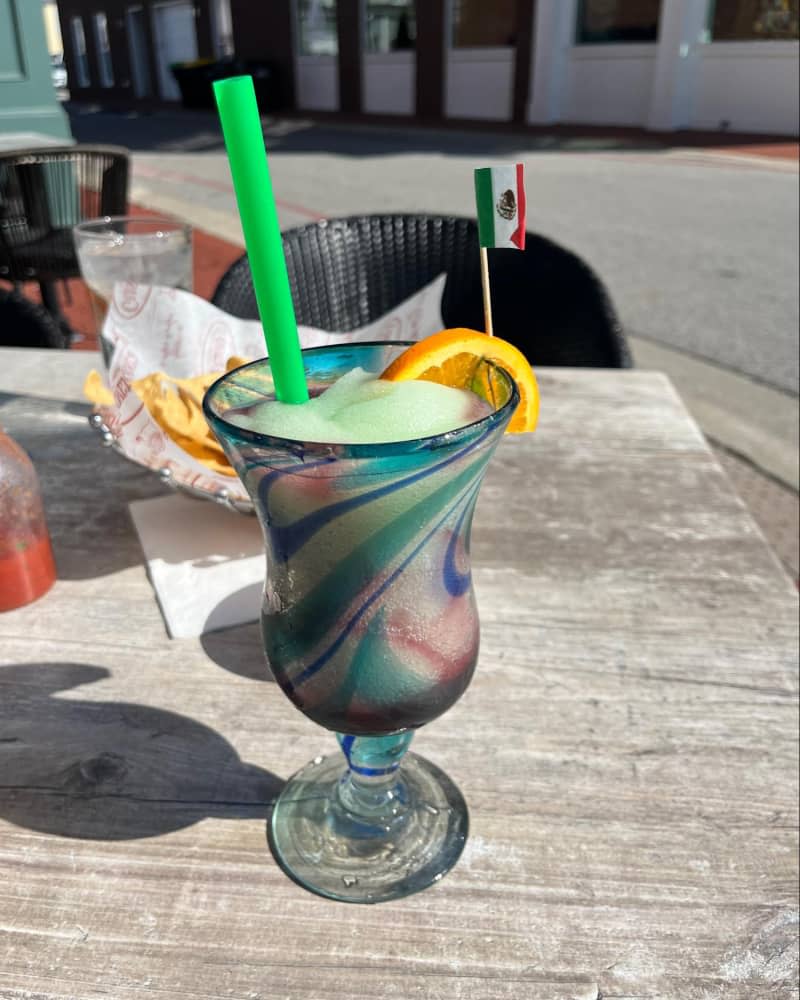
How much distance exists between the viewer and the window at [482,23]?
37.2ft

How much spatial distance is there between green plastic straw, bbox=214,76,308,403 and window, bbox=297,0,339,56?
1549 centimetres

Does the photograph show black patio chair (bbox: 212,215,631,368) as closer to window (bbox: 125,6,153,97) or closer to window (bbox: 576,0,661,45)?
window (bbox: 576,0,661,45)

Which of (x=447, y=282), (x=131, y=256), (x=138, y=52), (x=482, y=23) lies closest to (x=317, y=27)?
(x=482, y=23)

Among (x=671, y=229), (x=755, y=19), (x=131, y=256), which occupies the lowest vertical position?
(x=671, y=229)

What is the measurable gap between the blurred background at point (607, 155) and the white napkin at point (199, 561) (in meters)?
0.58

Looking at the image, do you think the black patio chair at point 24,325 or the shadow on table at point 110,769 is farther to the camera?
the black patio chair at point 24,325

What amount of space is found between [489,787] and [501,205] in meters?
0.39

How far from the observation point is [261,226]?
0.41 m

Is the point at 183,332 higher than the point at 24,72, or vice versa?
the point at 24,72

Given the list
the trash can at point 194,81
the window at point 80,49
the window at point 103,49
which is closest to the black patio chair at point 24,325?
the trash can at point 194,81

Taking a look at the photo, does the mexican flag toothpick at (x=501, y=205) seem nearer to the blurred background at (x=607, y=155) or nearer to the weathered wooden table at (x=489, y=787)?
the weathered wooden table at (x=489, y=787)

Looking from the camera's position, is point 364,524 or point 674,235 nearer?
point 364,524

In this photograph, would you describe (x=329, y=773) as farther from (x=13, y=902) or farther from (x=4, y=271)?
(x=4, y=271)

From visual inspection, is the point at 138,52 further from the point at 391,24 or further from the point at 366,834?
the point at 366,834
